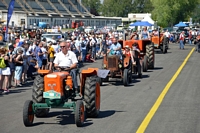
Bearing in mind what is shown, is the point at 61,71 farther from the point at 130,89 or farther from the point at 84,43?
the point at 84,43

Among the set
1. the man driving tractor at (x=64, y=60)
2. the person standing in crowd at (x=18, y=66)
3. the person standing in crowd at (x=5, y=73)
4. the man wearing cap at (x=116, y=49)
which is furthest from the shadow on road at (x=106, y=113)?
the person standing in crowd at (x=18, y=66)

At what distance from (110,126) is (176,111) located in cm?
263

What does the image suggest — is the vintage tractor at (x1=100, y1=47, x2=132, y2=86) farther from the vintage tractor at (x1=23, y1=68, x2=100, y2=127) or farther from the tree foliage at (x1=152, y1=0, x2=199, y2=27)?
the tree foliage at (x1=152, y1=0, x2=199, y2=27)

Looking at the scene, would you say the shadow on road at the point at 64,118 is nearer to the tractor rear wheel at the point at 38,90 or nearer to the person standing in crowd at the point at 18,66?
the tractor rear wheel at the point at 38,90

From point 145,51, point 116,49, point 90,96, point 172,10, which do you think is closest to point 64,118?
point 90,96

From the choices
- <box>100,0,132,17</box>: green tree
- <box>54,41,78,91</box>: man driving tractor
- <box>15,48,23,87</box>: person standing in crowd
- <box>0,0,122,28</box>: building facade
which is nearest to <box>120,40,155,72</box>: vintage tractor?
<box>15,48,23,87</box>: person standing in crowd

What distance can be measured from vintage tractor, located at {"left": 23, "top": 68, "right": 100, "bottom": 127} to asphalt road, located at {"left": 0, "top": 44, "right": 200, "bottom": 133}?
27 centimetres

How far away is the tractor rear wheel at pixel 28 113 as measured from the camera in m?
11.4

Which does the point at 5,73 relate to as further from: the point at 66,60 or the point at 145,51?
the point at 145,51

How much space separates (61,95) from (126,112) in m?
2.59

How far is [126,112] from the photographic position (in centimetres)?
1344

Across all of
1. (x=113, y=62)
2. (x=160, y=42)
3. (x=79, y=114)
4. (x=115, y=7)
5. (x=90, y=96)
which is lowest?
(x=79, y=114)

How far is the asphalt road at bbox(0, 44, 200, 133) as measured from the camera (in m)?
11.4

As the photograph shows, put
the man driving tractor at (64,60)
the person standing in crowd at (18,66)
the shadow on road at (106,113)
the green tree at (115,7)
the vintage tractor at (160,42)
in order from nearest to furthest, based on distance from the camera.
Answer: the man driving tractor at (64,60)
the shadow on road at (106,113)
the person standing in crowd at (18,66)
the vintage tractor at (160,42)
the green tree at (115,7)
